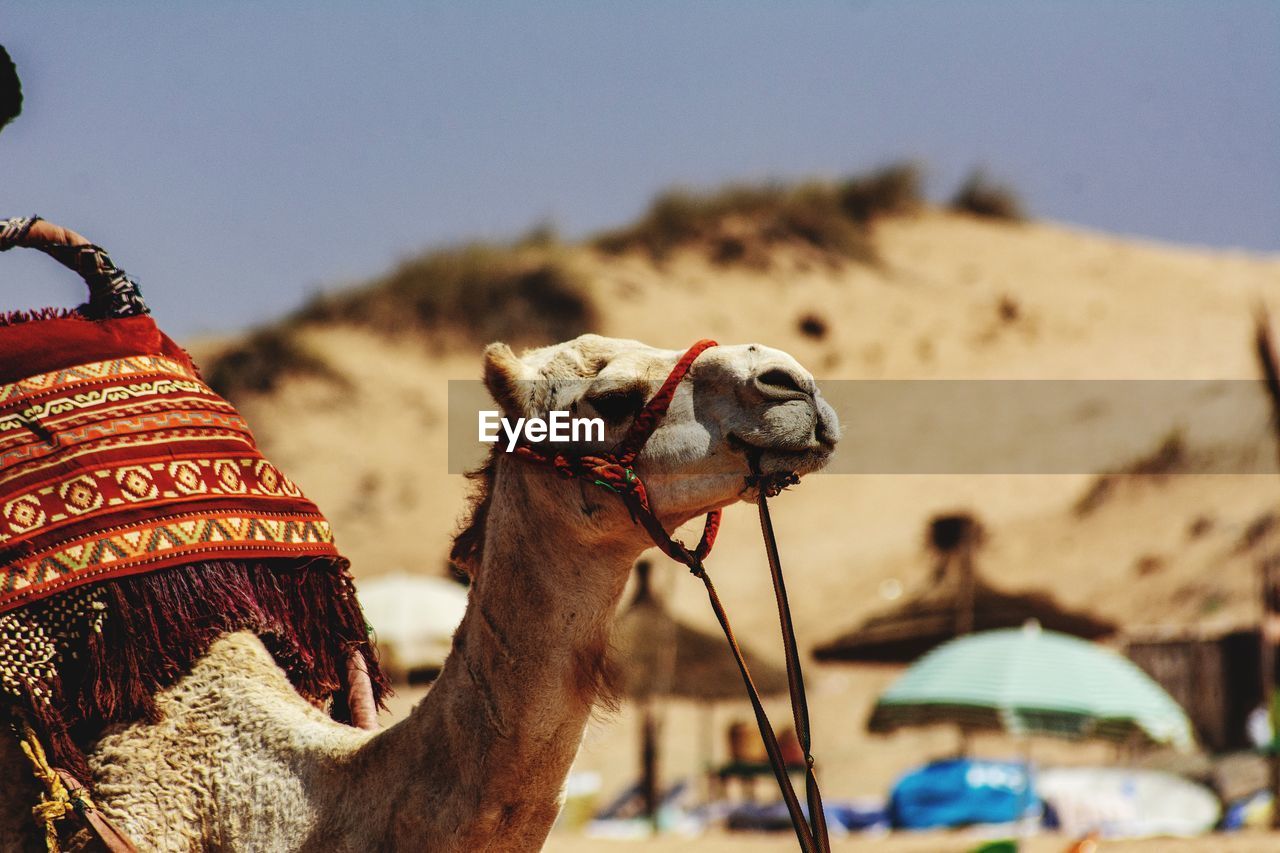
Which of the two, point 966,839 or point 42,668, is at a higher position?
point 42,668

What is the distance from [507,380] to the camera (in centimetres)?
336

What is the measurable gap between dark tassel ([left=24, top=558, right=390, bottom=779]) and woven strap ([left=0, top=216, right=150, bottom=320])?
0.98 m

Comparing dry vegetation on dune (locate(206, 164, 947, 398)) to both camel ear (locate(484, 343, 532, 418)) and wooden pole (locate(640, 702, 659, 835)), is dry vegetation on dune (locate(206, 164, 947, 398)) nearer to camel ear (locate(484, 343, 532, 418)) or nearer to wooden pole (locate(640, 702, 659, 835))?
wooden pole (locate(640, 702, 659, 835))

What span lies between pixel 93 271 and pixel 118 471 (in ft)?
2.76

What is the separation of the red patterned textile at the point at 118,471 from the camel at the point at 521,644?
1.94 feet

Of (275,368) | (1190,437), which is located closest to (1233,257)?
(1190,437)

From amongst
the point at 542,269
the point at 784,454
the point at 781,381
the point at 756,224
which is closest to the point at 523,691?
the point at 784,454

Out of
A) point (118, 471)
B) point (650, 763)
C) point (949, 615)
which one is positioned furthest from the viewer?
point (949, 615)

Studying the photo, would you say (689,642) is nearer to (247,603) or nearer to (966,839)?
(966,839)

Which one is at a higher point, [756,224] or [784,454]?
[756,224]

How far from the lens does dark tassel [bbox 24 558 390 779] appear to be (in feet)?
12.1

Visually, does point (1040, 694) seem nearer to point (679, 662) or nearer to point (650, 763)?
point (650, 763)

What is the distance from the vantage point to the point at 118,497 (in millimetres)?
3889

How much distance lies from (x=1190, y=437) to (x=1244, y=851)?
17.7 m
